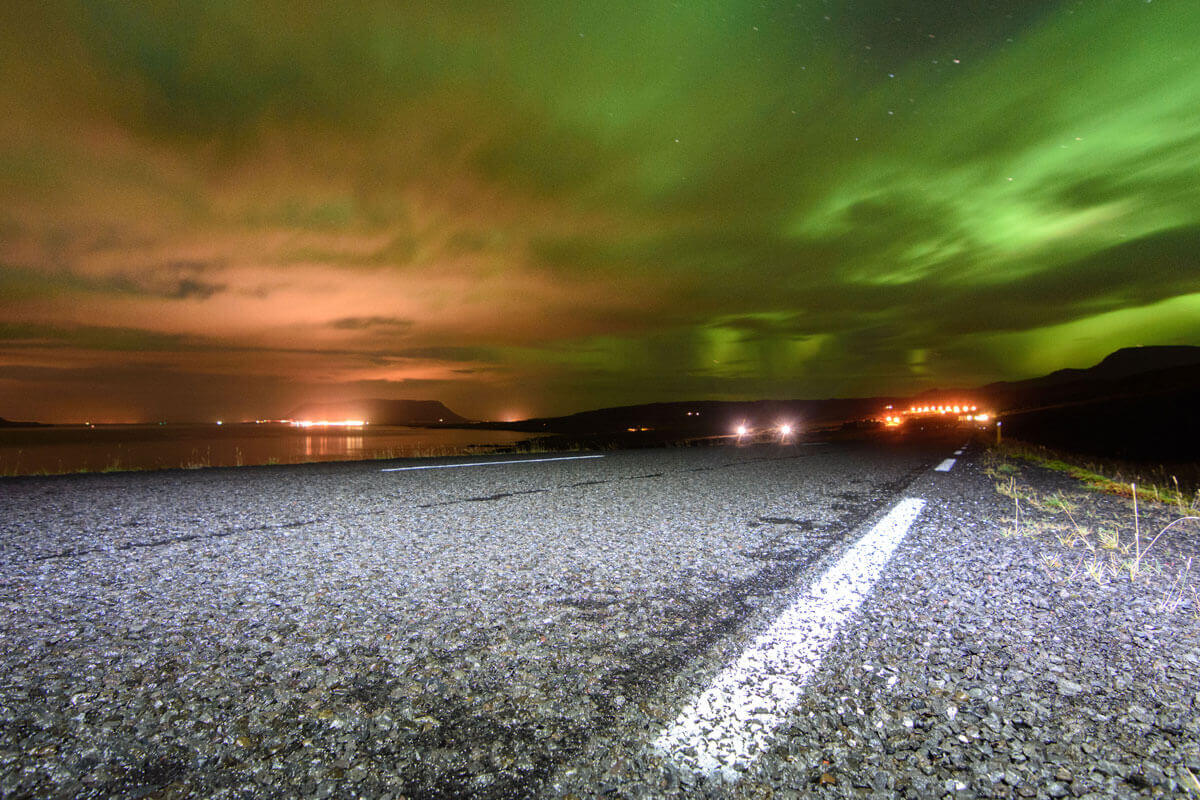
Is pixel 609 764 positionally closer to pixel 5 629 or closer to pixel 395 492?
pixel 5 629

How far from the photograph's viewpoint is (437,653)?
2.37 m

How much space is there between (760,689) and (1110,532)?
452cm

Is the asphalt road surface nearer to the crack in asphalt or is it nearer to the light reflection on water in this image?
the crack in asphalt

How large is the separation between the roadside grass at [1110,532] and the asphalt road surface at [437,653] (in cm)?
74

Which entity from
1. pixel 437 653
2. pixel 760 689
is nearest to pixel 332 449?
pixel 437 653

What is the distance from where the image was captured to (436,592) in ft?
10.4

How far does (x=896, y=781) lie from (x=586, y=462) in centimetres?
971

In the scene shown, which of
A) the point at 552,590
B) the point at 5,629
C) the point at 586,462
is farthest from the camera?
the point at 586,462

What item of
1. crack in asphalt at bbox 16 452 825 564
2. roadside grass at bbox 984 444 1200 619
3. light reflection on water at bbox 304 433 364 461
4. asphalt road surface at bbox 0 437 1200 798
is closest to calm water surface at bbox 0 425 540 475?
light reflection on water at bbox 304 433 364 461

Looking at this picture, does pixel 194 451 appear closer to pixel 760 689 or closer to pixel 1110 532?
pixel 760 689

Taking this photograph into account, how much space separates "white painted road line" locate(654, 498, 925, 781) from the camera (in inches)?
67.6

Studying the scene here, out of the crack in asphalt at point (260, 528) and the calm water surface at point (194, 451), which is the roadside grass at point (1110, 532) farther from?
the calm water surface at point (194, 451)

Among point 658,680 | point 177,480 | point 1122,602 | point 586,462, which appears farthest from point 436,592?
point 586,462

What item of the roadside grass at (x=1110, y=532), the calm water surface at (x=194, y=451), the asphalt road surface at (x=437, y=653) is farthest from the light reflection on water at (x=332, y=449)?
the roadside grass at (x=1110, y=532)
